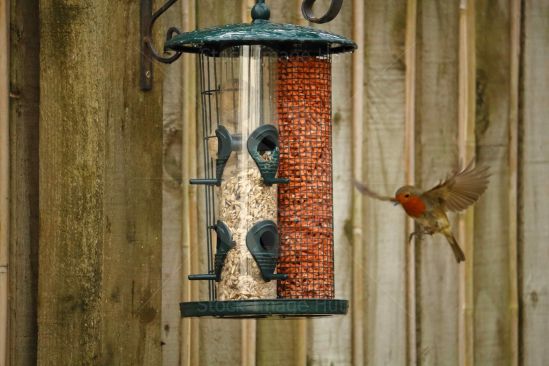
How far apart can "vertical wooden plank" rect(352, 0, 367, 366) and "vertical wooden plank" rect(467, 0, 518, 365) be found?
510 millimetres

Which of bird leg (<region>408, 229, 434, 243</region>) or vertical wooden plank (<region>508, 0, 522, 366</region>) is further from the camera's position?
vertical wooden plank (<region>508, 0, 522, 366</region>)

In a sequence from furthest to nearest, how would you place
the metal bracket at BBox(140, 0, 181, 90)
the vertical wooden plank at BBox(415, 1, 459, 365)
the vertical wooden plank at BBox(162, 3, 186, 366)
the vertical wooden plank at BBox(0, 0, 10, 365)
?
the vertical wooden plank at BBox(415, 1, 459, 365) → the vertical wooden plank at BBox(162, 3, 186, 366) → the vertical wooden plank at BBox(0, 0, 10, 365) → the metal bracket at BBox(140, 0, 181, 90)

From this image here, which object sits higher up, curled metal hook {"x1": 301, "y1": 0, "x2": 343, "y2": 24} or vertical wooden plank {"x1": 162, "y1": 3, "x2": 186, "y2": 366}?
curled metal hook {"x1": 301, "y1": 0, "x2": 343, "y2": 24}

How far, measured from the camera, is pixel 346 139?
239 inches

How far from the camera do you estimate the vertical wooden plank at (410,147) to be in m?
6.13

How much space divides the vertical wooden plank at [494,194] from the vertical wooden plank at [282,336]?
2.48 feet

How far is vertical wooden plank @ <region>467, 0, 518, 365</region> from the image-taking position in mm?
6262

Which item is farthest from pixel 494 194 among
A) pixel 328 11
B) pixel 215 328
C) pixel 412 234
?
pixel 328 11

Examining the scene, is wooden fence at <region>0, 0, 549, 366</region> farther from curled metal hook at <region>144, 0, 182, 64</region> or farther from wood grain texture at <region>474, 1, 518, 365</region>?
curled metal hook at <region>144, 0, 182, 64</region>

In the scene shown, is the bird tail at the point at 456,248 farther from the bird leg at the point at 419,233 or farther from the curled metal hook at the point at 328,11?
the curled metal hook at the point at 328,11

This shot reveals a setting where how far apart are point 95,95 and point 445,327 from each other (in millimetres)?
1795

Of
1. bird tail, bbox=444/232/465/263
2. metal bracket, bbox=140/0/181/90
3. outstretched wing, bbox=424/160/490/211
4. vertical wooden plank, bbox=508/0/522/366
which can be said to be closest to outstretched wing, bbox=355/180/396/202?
outstretched wing, bbox=424/160/490/211

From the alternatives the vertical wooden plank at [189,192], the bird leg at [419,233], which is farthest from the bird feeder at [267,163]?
the bird leg at [419,233]

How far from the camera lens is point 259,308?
Result: 190 inches
